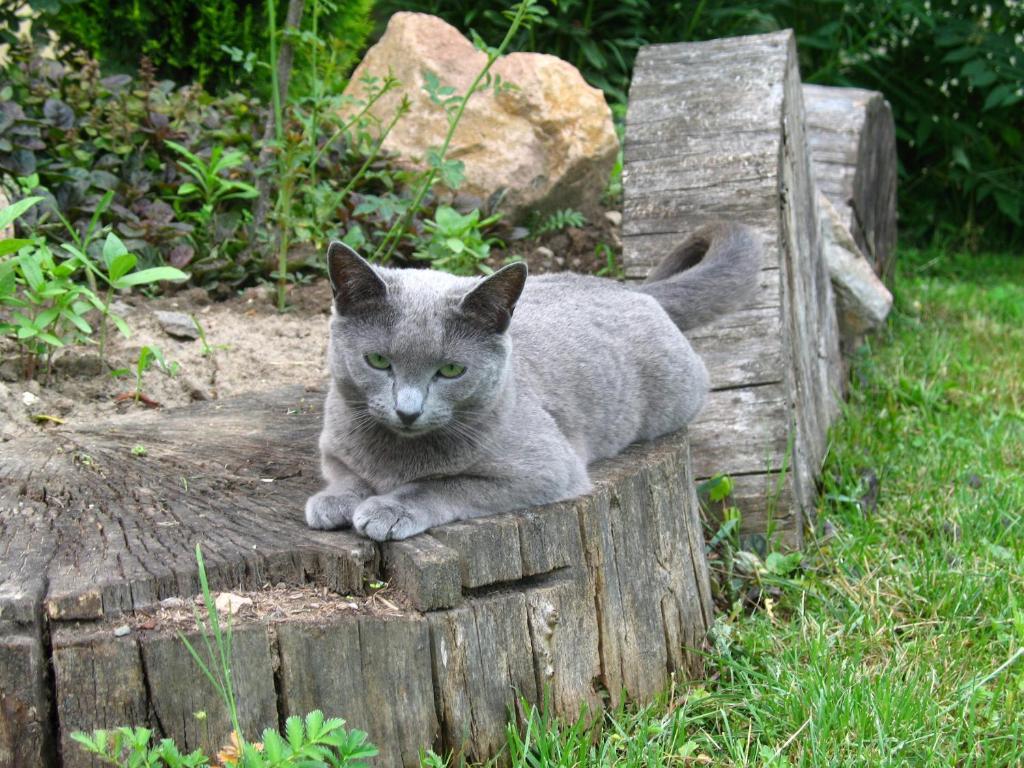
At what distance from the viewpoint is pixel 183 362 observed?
360 cm

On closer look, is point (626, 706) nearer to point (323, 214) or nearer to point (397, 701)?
→ point (397, 701)

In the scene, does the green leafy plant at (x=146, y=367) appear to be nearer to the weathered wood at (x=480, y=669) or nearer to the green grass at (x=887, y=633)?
the weathered wood at (x=480, y=669)


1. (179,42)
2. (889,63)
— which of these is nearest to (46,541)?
(179,42)

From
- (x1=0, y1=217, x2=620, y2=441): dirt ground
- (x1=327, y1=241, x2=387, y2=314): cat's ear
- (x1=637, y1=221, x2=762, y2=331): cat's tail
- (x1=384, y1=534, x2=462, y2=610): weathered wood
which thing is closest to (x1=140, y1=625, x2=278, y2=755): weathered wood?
(x1=384, y1=534, x2=462, y2=610): weathered wood

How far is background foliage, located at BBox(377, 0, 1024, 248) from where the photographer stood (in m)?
6.61

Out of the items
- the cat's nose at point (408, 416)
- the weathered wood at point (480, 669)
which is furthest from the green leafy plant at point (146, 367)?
the weathered wood at point (480, 669)

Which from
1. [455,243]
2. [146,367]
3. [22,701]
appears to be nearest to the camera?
[22,701]

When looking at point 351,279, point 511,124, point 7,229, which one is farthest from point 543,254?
point 351,279

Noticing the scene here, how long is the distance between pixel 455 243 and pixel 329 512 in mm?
1921

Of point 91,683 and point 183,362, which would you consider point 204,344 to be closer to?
point 183,362

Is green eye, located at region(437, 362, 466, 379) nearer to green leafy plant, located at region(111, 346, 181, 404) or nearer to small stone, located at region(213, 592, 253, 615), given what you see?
small stone, located at region(213, 592, 253, 615)

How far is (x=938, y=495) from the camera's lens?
3.69m

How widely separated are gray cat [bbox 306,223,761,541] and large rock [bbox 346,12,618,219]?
212 cm

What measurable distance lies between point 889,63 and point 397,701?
6.46 m
